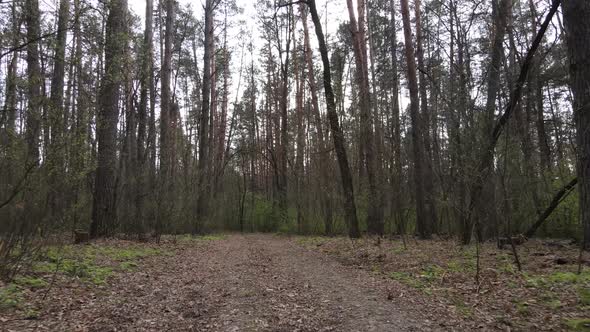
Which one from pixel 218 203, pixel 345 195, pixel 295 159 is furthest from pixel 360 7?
pixel 218 203

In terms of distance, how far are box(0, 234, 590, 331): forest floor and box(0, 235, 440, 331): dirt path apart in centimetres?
1

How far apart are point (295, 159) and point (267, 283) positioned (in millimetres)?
12334

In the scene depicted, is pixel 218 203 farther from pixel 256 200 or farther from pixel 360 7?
pixel 360 7

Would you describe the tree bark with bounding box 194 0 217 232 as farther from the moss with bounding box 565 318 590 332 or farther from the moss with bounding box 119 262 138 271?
the moss with bounding box 565 318 590 332

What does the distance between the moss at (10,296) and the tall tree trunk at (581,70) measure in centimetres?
692

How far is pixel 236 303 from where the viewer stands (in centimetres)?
521

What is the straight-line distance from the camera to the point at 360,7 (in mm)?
16391

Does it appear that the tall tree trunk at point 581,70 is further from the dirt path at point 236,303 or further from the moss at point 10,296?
the moss at point 10,296

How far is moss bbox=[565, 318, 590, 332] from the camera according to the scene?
3797 millimetres

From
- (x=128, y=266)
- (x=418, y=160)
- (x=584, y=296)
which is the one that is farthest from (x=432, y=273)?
(x=418, y=160)

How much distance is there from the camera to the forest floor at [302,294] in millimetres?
4293

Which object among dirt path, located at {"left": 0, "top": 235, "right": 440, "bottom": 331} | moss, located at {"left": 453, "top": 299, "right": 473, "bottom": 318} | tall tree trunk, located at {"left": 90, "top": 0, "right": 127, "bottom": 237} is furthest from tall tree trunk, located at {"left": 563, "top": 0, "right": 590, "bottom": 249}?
tall tree trunk, located at {"left": 90, "top": 0, "right": 127, "bottom": 237}

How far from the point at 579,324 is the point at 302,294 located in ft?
10.4

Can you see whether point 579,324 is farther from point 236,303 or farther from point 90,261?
point 90,261
